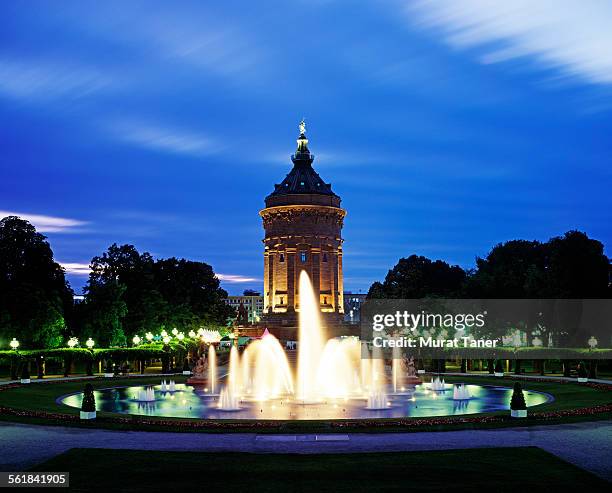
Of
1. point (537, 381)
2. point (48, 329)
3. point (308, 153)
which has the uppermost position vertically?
point (308, 153)

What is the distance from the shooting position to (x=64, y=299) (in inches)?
2810

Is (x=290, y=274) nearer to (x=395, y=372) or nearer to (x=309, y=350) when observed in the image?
(x=309, y=350)

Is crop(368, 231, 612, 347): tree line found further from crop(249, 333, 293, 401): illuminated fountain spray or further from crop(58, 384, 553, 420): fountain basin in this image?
crop(58, 384, 553, 420): fountain basin

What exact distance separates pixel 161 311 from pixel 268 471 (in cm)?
6848

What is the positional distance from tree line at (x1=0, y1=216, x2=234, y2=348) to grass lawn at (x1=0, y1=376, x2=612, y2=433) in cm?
1009

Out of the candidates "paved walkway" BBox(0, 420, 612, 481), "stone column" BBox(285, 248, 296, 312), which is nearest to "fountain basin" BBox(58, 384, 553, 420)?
"paved walkway" BBox(0, 420, 612, 481)

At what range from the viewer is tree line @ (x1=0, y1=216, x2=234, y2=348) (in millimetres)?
61438

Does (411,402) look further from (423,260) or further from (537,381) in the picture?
(423,260)

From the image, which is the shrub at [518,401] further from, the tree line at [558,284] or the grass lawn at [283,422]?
the tree line at [558,284]

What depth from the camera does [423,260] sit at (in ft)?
432

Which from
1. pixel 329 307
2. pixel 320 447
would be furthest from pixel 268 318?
pixel 320 447

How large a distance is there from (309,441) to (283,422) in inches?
155

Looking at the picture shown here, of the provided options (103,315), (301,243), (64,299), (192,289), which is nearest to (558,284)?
(103,315)

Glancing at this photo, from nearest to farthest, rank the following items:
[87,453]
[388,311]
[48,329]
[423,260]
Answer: [87,453] < [48,329] < [388,311] < [423,260]
